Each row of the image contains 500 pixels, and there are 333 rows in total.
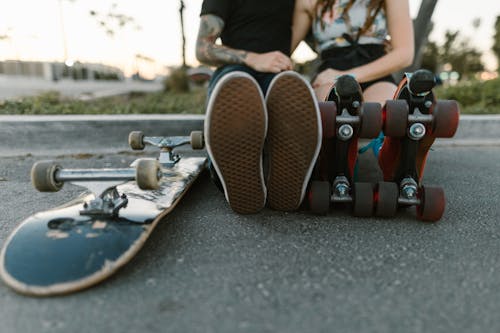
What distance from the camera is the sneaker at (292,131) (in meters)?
1.23

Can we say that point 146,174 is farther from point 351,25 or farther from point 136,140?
point 351,25

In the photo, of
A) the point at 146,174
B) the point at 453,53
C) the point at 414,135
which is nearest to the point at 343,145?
the point at 414,135

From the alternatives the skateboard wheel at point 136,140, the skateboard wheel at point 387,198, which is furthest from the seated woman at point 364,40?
the skateboard wheel at point 136,140

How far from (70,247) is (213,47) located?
1339 mm

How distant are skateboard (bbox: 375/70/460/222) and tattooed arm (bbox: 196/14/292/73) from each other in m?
0.68

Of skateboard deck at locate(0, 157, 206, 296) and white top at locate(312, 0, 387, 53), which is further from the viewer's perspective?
white top at locate(312, 0, 387, 53)

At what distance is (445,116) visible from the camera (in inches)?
51.2

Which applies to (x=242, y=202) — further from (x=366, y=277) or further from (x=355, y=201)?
(x=366, y=277)

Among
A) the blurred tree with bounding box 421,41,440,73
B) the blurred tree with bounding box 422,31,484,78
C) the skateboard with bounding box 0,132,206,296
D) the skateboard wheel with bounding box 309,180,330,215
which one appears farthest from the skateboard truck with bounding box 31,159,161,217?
the blurred tree with bounding box 421,41,440,73

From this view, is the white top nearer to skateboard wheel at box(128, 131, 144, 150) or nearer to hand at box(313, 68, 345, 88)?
hand at box(313, 68, 345, 88)

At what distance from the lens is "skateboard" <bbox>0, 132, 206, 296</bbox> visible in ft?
3.10

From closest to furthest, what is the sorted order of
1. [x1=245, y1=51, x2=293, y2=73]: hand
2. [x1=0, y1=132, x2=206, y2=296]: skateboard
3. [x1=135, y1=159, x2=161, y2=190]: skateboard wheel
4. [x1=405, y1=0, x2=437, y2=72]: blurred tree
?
[x1=0, y1=132, x2=206, y2=296]: skateboard
[x1=135, y1=159, x2=161, y2=190]: skateboard wheel
[x1=245, y1=51, x2=293, y2=73]: hand
[x1=405, y1=0, x2=437, y2=72]: blurred tree

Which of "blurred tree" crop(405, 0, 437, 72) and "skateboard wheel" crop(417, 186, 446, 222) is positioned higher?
"blurred tree" crop(405, 0, 437, 72)

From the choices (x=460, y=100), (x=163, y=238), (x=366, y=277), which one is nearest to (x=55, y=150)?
(x=163, y=238)
